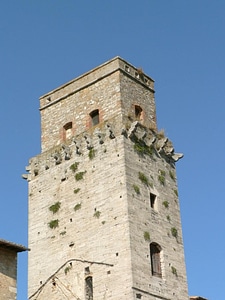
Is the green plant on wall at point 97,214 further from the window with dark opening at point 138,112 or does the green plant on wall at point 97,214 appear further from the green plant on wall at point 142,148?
the window with dark opening at point 138,112

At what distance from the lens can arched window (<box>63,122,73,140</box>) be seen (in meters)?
31.0

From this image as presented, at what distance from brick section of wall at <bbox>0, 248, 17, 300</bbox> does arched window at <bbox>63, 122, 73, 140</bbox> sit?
10.00 metres

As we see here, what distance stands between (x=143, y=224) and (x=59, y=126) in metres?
6.87

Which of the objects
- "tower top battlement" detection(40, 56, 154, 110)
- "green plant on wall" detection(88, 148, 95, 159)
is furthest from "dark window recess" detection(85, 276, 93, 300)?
"tower top battlement" detection(40, 56, 154, 110)

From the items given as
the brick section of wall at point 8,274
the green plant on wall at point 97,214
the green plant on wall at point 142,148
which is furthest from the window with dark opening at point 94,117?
the brick section of wall at point 8,274

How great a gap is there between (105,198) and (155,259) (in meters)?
3.05

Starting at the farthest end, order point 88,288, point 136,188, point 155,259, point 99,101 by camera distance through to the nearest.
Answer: point 99,101 → point 136,188 → point 155,259 → point 88,288

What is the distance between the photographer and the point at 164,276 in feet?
88.6

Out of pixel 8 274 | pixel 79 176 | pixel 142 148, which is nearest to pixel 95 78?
pixel 142 148

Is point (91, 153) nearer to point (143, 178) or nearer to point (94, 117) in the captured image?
point (94, 117)

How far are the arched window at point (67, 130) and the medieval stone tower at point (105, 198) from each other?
0.04 m

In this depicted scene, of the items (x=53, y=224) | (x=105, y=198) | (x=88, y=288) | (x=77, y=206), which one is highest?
(x=77, y=206)

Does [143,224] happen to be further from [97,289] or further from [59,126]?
[59,126]

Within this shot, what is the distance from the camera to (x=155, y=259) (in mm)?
27188
